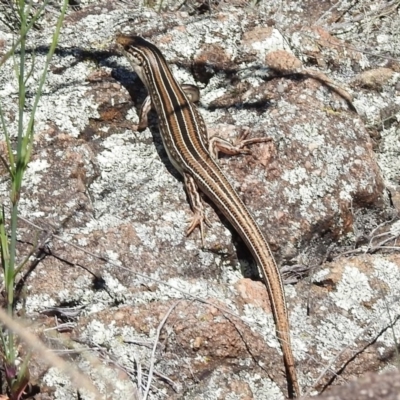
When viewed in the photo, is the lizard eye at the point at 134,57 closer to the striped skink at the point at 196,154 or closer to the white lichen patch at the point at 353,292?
the striped skink at the point at 196,154

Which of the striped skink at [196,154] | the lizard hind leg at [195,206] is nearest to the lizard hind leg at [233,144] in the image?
the striped skink at [196,154]

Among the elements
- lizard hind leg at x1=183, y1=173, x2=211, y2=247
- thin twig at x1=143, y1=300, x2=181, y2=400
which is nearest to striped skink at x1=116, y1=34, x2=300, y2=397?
lizard hind leg at x1=183, y1=173, x2=211, y2=247

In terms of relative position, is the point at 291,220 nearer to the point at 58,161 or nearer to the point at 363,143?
the point at 363,143

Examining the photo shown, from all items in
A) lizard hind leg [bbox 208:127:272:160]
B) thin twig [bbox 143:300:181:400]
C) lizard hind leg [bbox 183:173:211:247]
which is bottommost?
thin twig [bbox 143:300:181:400]

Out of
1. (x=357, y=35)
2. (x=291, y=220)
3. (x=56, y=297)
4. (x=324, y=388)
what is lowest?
(x=324, y=388)

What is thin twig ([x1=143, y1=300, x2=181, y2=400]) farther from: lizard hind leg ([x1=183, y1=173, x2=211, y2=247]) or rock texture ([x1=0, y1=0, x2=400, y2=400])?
lizard hind leg ([x1=183, y1=173, x2=211, y2=247])

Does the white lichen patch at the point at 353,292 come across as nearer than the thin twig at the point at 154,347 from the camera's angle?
No

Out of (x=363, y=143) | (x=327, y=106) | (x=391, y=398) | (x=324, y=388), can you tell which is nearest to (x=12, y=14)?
(x=327, y=106)
